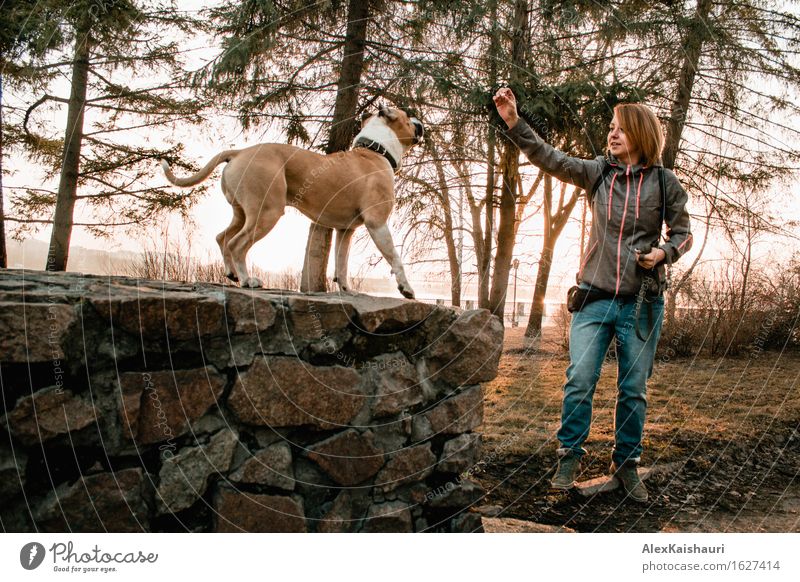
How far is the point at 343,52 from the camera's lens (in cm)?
460

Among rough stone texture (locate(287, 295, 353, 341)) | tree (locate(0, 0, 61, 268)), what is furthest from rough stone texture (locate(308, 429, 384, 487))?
tree (locate(0, 0, 61, 268))

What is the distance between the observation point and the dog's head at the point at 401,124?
11.6 feet

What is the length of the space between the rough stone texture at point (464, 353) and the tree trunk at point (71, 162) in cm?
388

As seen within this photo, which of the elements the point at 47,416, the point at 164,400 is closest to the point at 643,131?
the point at 164,400

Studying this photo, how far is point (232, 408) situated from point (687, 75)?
629 centimetres

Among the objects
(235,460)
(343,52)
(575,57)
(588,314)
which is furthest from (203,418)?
(575,57)

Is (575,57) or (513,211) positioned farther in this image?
(513,211)

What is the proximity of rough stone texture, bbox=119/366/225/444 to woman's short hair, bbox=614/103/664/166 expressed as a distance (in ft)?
9.21

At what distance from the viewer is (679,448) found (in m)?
5.20

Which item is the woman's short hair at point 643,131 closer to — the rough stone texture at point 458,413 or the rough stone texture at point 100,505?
the rough stone texture at point 458,413

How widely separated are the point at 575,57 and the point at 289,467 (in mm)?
5310

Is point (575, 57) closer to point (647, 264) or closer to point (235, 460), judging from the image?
point (647, 264)

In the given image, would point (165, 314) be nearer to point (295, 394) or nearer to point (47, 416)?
point (47, 416)

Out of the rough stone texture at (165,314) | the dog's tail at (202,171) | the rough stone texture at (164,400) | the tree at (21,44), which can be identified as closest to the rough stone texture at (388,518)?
the rough stone texture at (164,400)
